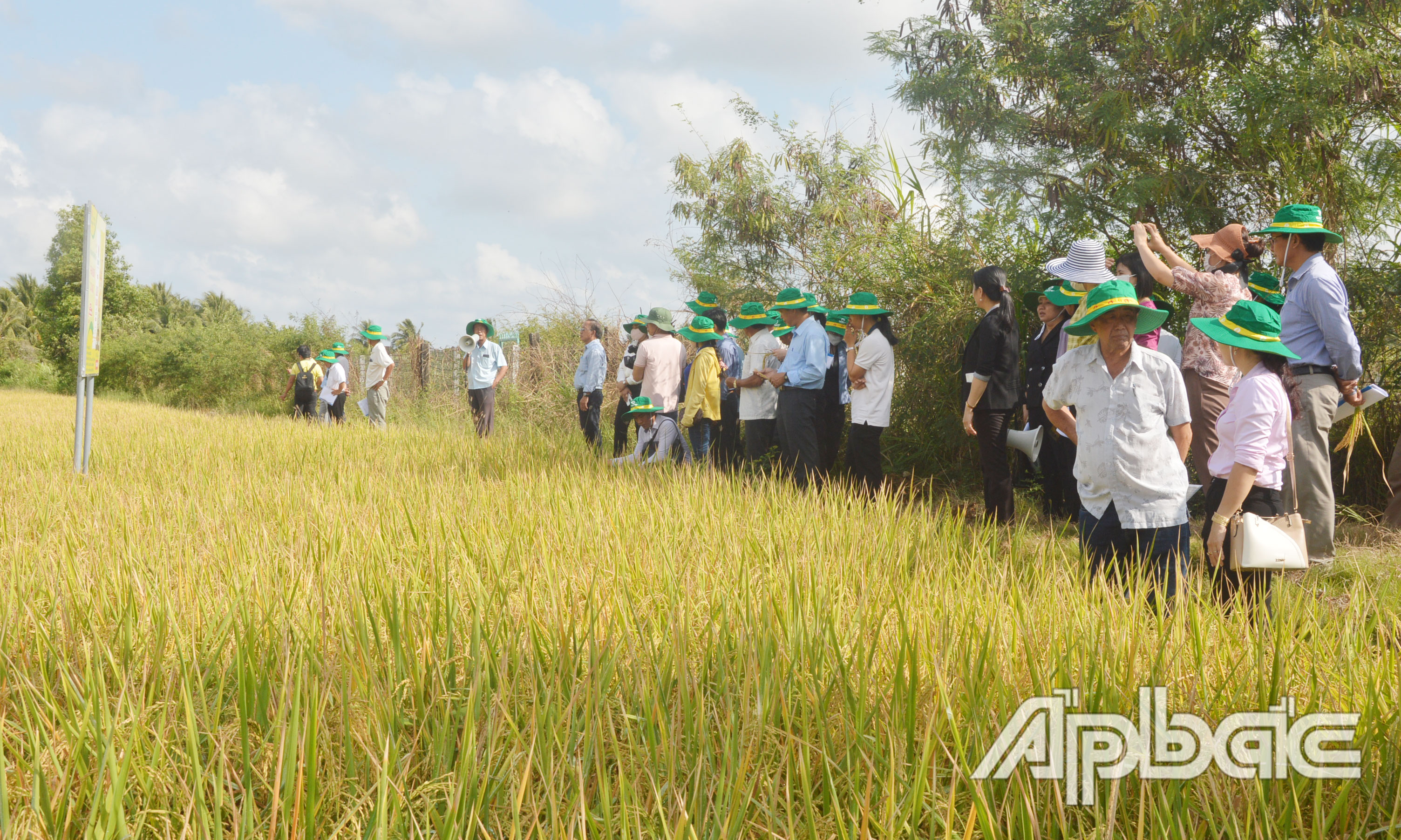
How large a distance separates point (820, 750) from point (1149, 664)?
957 mm

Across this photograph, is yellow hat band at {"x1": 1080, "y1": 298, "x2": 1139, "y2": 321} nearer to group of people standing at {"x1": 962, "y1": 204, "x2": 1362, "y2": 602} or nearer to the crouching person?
group of people standing at {"x1": 962, "y1": 204, "x2": 1362, "y2": 602}

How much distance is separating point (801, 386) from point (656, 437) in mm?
1362

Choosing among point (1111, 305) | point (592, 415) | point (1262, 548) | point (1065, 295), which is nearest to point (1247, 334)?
point (1111, 305)

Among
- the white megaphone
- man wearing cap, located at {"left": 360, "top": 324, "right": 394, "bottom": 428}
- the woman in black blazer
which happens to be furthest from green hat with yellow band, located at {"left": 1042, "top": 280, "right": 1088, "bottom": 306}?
man wearing cap, located at {"left": 360, "top": 324, "right": 394, "bottom": 428}

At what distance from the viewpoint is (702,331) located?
21.1ft

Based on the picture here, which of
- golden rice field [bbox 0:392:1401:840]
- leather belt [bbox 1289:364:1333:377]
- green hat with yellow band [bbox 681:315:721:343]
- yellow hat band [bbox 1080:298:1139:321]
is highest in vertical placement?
green hat with yellow band [bbox 681:315:721:343]

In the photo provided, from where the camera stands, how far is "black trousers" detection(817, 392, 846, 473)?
6.55m

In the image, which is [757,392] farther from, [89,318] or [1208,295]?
[89,318]

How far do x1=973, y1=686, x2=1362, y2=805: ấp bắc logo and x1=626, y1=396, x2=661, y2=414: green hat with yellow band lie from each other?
185 inches

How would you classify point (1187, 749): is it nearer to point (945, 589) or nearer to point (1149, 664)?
point (1149, 664)

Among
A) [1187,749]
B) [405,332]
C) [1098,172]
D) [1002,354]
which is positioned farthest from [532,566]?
[405,332]

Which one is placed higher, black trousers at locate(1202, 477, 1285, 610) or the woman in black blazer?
the woman in black blazer

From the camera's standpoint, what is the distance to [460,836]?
5.01 feet

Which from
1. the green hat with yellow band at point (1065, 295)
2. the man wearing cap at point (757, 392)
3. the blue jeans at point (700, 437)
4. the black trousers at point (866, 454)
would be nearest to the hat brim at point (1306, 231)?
the green hat with yellow band at point (1065, 295)
